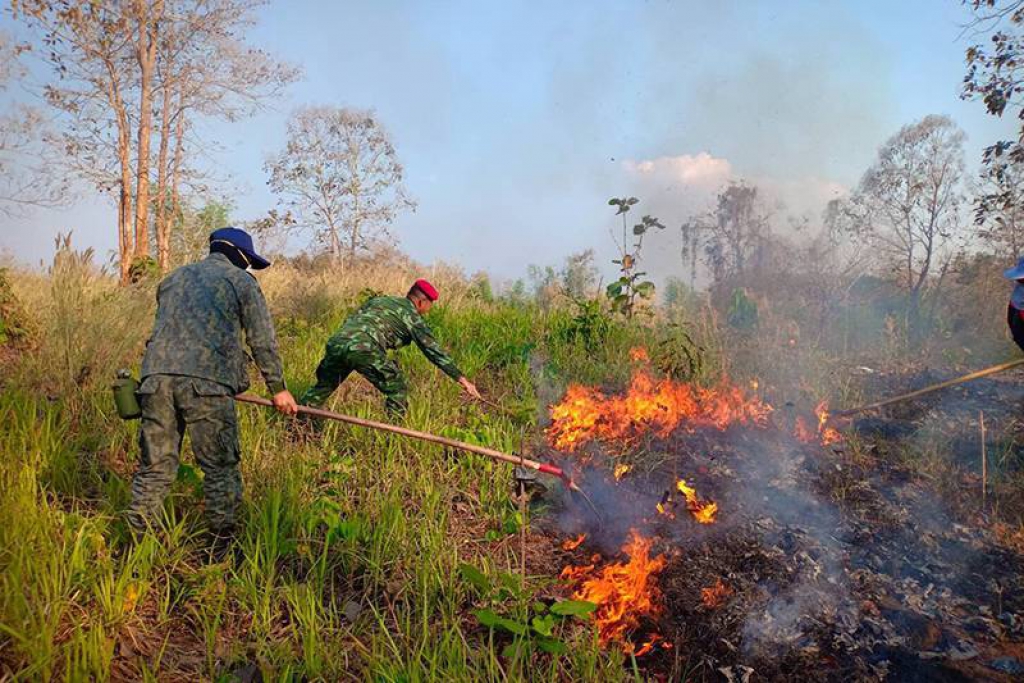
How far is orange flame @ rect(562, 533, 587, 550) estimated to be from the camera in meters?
4.00

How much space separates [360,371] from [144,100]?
33.4 feet

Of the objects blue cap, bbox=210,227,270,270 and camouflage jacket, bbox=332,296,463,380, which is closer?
blue cap, bbox=210,227,270,270

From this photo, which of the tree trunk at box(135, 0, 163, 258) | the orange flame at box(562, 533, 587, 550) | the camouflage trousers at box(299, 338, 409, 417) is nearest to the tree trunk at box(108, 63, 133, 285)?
the tree trunk at box(135, 0, 163, 258)

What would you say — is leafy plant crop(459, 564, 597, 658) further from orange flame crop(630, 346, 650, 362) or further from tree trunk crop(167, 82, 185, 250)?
tree trunk crop(167, 82, 185, 250)

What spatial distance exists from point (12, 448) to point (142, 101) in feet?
35.5

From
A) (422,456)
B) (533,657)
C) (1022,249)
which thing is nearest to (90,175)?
(422,456)

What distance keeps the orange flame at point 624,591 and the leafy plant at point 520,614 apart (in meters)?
0.25

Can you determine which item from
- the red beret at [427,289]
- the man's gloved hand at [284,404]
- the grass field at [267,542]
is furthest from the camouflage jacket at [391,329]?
the man's gloved hand at [284,404]

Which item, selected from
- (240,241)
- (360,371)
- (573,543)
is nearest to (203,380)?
(240,241)

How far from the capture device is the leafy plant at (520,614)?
2775 mm

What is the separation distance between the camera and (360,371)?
554cm

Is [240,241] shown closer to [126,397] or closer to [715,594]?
[126,397]

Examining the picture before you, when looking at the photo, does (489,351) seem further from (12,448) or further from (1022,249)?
(1022,249)

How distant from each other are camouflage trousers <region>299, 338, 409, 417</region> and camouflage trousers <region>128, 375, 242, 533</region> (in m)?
1.87
